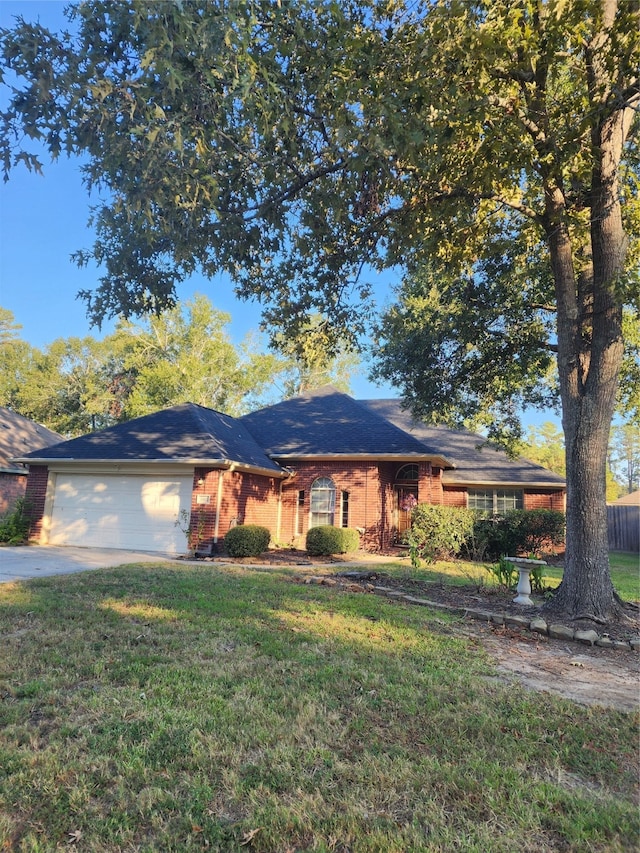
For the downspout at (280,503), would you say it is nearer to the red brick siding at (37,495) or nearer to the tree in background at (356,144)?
the red brick siding at (37,495)

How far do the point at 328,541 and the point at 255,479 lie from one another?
313 cm

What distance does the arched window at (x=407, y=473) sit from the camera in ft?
58.7

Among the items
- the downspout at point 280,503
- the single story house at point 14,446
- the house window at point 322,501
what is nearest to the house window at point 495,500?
the house window at point 322,501

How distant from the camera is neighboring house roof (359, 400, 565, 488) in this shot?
18547mm

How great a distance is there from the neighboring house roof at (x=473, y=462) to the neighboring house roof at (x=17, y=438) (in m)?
16.2

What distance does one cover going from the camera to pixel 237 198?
633 cm

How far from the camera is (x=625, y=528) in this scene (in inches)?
914

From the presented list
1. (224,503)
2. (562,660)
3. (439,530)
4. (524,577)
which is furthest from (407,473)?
(562,660)

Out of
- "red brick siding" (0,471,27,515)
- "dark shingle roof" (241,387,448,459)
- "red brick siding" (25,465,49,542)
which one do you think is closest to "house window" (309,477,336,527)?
"dark shingle roof" (241,387,448,459)

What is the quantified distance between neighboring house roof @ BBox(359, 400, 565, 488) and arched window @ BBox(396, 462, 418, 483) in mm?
988

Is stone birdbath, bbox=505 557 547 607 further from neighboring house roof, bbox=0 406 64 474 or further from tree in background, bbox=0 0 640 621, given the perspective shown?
neighboring house roof, bbox=0 406 64 474

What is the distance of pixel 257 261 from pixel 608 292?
4.98 metres

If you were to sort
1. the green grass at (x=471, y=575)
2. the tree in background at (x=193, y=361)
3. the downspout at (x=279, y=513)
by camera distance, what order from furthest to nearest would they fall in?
the tree in background at (x=193, y=361) → the downspout at (x=279, y=513) → the green grass at (x=471, y=575)

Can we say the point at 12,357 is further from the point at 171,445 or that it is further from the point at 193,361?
the point at 171,445
